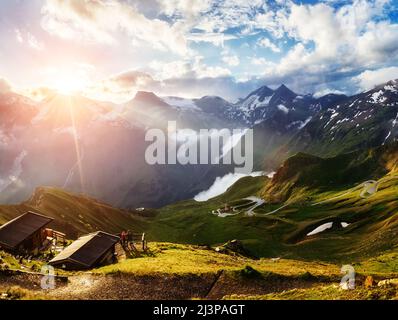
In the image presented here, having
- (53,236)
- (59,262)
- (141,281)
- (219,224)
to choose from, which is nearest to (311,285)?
(141,281)

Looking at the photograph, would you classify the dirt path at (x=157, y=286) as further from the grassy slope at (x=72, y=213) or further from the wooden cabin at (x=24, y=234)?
the grassy slope at (x=72, y=213)

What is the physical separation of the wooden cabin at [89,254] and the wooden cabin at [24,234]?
8504mm

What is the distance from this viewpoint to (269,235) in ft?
468

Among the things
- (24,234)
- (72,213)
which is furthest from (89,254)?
(72,213)

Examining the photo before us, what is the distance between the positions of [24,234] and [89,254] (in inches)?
591

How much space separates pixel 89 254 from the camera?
2133 inches

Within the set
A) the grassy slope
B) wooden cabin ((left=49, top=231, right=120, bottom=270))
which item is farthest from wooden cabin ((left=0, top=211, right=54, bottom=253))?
the grassy slope

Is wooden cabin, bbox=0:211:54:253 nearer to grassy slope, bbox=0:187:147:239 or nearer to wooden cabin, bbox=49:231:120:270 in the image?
wooden cabin, bbox=49:231:120:270

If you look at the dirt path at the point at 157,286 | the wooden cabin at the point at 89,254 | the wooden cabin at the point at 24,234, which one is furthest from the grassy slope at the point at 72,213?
the dirt path at the point at 157,286

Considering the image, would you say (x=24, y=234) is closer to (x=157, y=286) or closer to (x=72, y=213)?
(x=157, y=286)

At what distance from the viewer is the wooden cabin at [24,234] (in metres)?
59.1

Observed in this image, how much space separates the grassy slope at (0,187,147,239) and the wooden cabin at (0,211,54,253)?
21.7m
